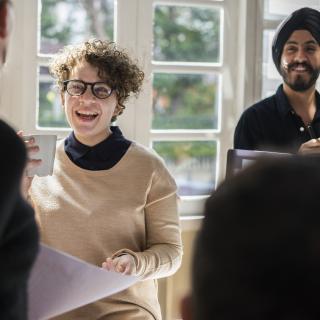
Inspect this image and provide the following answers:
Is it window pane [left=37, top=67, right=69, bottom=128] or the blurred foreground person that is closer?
the blurred foreground person

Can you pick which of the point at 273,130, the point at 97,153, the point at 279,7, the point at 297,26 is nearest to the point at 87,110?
the point at 97,153

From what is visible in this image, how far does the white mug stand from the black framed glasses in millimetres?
269

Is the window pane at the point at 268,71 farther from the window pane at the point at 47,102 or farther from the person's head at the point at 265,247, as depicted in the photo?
the person's head at the point at 265,247

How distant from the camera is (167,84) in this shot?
109 inches

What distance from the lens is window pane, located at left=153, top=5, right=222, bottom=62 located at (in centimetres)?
277

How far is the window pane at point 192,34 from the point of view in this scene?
277 centimetres

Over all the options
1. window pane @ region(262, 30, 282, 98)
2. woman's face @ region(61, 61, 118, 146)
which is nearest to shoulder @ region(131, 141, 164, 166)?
woman's face @ region(61, 61, 118, 146)

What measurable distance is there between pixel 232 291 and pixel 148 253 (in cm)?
131

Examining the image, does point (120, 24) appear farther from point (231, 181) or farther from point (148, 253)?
point (231, 181)

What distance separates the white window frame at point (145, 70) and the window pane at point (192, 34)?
5cm

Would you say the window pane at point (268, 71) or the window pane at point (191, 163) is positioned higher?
the window pane at point (268, 71)

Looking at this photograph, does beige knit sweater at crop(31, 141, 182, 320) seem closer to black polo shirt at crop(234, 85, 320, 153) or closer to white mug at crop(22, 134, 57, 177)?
white mug at crop(22, 134, 57, 177)

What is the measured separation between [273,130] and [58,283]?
4.16 feet

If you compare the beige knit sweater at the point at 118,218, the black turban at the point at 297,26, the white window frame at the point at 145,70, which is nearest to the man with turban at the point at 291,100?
the black turban at the point at 297,26
